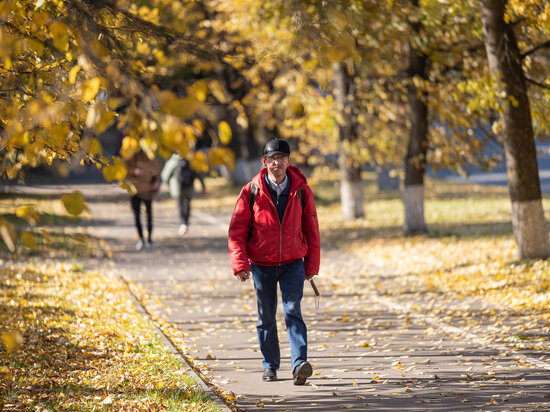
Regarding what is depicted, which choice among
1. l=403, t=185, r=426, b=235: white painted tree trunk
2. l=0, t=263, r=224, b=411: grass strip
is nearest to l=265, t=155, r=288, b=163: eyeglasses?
l=0, t=263, r=224, b=411: grass strip

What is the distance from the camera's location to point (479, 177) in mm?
38219

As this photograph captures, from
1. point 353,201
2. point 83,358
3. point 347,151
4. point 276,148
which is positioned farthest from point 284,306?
point 353,201

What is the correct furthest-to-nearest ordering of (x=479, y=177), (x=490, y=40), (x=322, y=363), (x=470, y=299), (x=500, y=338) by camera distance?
(x=479, y=177) → (x=490, y=40) → (x=470, y=299) → (x=500, y=338) → (x=322, y=363)

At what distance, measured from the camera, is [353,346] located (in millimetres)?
8289

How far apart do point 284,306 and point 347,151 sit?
13.1 meters

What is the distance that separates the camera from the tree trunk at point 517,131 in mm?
11758

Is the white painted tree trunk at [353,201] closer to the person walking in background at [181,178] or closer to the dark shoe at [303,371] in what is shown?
the person walking in background at [181,178]

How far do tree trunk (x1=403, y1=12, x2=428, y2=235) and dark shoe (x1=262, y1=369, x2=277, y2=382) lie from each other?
987 centimetres

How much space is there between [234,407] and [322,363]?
1571 millimetres

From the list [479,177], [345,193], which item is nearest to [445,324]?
[345,193]

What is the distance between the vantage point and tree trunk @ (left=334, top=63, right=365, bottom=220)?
64.6 ft

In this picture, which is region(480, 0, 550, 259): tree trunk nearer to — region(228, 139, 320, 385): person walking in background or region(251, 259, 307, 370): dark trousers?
region(228, 139, 320, 385): person walking in background

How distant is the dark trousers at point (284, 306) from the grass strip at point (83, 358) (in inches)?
29.7

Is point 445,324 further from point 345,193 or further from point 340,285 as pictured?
point 345,193
